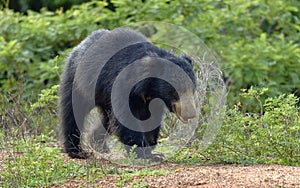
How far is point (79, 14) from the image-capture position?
11.1 m

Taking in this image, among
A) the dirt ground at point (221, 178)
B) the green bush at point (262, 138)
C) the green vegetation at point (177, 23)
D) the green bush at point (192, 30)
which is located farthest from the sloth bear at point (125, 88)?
the green bush at point (192, 30)

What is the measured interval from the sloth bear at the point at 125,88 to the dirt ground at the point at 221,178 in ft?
1.78

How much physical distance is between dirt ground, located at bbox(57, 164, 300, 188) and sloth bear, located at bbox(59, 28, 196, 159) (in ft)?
1.78

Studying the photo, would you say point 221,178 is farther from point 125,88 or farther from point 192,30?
point 192,30

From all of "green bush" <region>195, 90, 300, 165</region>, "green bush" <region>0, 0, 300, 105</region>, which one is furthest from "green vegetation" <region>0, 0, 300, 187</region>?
"green bush" <region>195, 90, 300, 165</region>

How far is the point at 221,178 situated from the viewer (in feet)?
17.1

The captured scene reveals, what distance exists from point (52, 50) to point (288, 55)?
149 inches

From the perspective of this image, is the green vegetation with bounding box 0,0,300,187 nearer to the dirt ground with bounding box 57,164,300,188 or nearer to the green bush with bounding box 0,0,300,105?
the green bush with bounding box 0,0,300,105

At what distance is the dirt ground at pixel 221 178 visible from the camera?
5027 millimetres

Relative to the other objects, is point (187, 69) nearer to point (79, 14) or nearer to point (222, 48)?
point (222, 48)

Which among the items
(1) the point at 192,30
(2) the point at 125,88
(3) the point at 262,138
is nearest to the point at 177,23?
(1) the point at 192,30

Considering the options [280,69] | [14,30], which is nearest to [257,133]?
[280,69]

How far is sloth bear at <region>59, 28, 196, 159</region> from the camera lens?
6.23m

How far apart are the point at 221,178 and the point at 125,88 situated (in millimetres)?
1528
